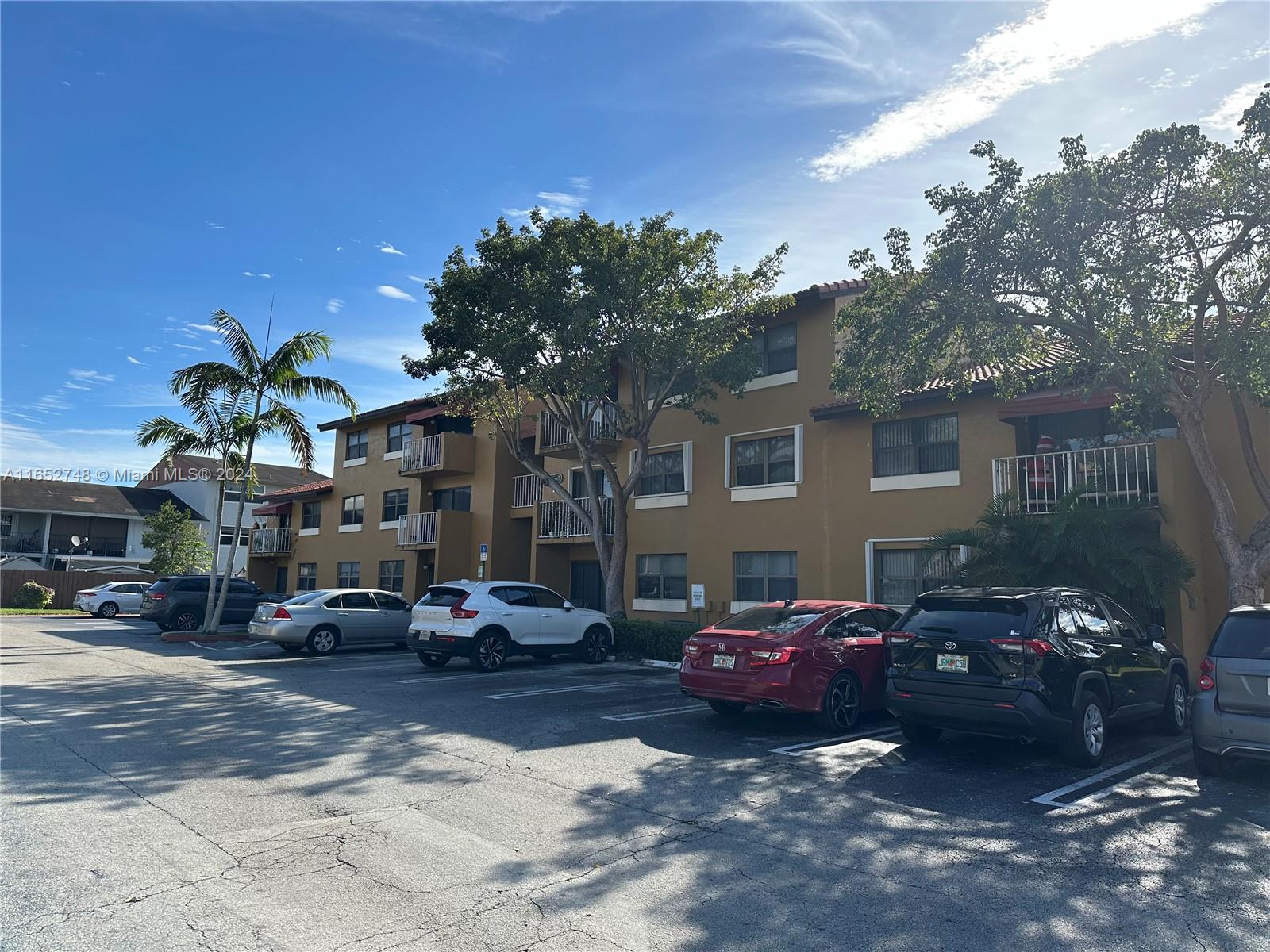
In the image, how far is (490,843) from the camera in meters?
6.20

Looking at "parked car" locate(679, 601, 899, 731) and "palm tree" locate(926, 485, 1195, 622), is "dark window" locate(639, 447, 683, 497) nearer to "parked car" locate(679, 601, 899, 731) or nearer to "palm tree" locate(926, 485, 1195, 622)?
"palm tree" locate(926, 485, 1195, 622)

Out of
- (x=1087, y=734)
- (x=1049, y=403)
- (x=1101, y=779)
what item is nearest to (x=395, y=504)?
(x=1049, y=403)

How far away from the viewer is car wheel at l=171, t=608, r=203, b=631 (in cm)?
2588

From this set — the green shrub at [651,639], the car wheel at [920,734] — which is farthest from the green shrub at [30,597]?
the car wheel at [920,734]

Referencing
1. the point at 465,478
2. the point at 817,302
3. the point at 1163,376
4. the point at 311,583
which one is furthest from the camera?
the point at 311,583

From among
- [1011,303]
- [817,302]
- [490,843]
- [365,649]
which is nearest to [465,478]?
[365,649]

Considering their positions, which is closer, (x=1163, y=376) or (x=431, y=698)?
(x=1163, y=376)

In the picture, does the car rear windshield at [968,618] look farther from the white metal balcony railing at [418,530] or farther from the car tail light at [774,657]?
the white metal balcony railing at [418,530]

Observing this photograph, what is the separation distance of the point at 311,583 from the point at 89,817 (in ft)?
A: 107

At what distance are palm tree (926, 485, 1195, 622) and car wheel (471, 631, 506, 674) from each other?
A: 322 inches

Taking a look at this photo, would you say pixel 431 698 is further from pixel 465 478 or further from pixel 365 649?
pixel 465 478

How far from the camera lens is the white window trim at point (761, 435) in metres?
19.8

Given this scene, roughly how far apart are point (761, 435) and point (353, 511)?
20.5 metres

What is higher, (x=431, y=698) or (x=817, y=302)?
(x=817, y=302)
